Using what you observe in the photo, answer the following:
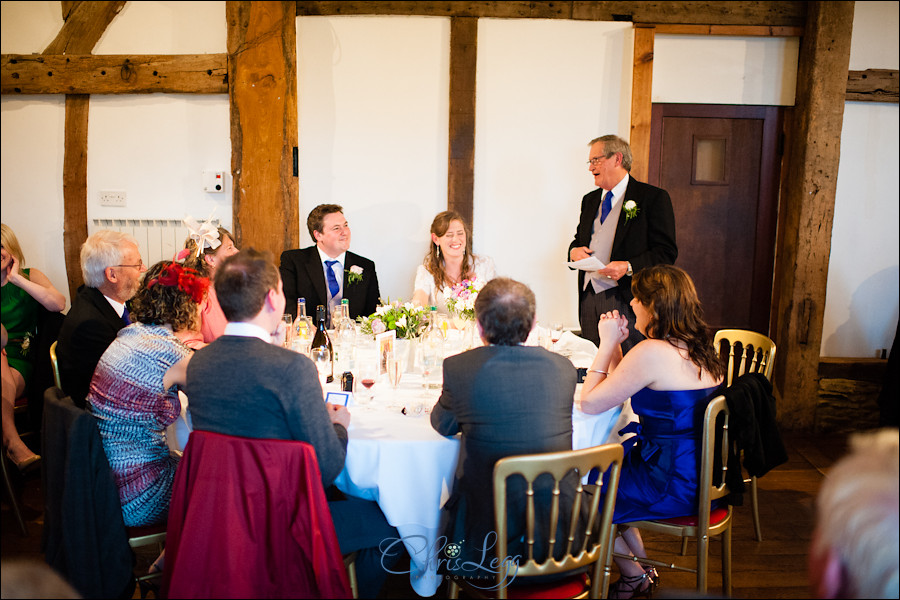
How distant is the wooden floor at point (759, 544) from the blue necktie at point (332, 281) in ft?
6.28

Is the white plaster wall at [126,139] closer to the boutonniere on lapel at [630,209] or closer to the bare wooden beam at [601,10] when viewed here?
the bare wooden beam at [601,10]

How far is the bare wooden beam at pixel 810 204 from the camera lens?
458 centimetres

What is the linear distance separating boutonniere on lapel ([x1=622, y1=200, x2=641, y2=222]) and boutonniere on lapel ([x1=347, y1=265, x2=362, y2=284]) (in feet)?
5.47

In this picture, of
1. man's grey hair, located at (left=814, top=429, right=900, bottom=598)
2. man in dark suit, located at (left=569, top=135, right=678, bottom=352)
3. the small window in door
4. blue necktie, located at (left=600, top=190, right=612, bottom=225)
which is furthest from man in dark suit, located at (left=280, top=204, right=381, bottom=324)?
man's grey hair, located at (left=814, top=429, right=900, bottom=598)

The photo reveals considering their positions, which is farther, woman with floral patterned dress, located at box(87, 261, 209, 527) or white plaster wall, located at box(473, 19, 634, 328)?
white plaster wall, located at box(473, 19, 634, 328)

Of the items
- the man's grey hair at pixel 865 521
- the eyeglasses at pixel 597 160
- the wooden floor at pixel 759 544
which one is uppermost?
the eyeglasses at pixel 597 160

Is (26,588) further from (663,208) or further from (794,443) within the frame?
(794,443)

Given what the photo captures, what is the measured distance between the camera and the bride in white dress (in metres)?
4.27

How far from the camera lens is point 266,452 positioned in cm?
184

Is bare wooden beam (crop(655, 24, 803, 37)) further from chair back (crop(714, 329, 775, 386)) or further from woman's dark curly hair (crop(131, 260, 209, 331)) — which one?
woman's dark curly hair (crop(131, 260, 209, 331))

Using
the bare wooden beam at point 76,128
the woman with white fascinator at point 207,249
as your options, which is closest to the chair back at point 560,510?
the woman with white fascinator at point 207,249

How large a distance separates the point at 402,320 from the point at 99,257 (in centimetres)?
134

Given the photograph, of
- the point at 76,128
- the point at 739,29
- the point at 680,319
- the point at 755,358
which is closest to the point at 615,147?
the point at 739,29

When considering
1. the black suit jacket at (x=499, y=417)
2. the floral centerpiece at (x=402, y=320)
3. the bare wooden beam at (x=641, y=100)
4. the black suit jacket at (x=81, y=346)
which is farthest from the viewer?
the bare wooden beam at (x=641, y=100)
